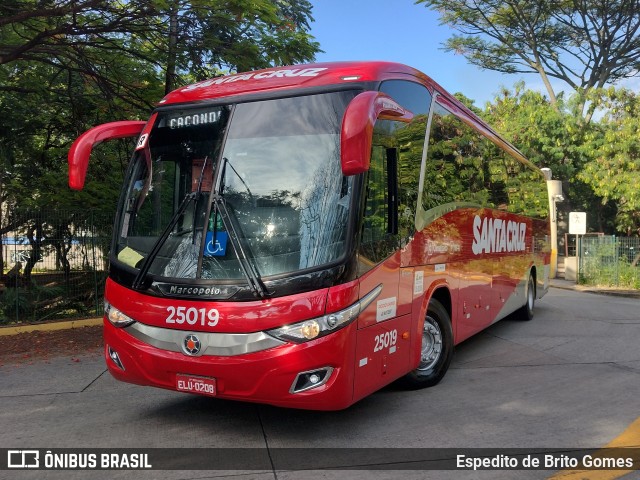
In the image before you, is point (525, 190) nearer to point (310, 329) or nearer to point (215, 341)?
A: point (310, 329)

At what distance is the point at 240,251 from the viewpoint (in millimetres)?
4352

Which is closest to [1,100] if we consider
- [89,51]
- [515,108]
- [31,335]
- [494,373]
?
[89,51]

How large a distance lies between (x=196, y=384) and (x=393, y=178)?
8.11 ft

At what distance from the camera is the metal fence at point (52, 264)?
424 inches

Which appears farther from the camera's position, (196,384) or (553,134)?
(553,134)

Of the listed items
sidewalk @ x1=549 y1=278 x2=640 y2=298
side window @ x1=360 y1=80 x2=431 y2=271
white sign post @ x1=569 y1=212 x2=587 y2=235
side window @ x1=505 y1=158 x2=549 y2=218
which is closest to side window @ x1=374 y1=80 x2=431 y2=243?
side window @ x1=360 y1=80 x2=431 y2=271

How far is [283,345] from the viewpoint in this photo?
4.20 m

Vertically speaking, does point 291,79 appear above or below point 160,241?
above

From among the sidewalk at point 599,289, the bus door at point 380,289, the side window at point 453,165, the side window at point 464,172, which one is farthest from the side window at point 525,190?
the sidewalk at point 599,289

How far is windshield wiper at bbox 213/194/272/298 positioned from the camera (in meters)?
4.24

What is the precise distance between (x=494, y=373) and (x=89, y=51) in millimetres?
10610

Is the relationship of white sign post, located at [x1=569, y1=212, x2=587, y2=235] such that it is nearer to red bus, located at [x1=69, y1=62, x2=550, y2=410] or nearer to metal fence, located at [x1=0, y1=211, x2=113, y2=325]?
metal fence, located at [x1=0, y1=211, x2=113, y2=325]

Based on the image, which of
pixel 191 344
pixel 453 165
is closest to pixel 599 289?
pixel 453 165

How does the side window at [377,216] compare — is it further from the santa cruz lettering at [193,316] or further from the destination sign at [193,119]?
the destination sign at [193,119]
